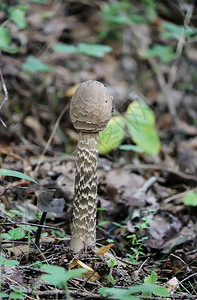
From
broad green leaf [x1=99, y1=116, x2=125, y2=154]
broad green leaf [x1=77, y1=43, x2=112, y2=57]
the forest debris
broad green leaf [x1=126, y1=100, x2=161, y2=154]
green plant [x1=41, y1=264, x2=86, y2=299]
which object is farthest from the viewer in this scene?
broad green leaf [x1=77, y1=43, x2=112, y2=57]

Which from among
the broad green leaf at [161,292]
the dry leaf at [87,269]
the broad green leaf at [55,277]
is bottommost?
the dry leaf at [87,269]

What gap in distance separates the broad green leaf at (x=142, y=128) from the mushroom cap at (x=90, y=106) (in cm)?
215

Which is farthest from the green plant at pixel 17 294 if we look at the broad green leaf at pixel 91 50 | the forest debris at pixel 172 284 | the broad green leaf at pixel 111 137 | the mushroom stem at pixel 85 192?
the broad green leaf at pixel 91 50

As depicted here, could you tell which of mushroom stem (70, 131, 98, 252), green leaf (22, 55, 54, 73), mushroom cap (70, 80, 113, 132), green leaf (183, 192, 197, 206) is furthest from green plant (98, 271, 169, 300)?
green leaf (22, 55, 54, 73)

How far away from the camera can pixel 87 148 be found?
243 centimetres

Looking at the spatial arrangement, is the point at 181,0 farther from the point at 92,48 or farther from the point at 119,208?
the point at 119,208

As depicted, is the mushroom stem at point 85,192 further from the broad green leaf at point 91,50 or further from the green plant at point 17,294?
the broad green leaf at point 91,50

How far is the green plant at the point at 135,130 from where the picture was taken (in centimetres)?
420

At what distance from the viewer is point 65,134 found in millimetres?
5227

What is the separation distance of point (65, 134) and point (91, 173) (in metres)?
2.81

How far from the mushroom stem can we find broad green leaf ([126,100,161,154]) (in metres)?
2.03

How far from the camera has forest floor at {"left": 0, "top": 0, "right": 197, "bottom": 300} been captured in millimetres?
2277

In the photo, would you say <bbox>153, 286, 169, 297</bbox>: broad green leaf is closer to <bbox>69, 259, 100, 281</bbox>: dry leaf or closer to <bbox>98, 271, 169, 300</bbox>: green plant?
<bbox>98, 271, 169, 300</bbox>: green plant

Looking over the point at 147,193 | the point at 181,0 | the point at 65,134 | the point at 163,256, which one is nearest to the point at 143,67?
the point at 181,0
